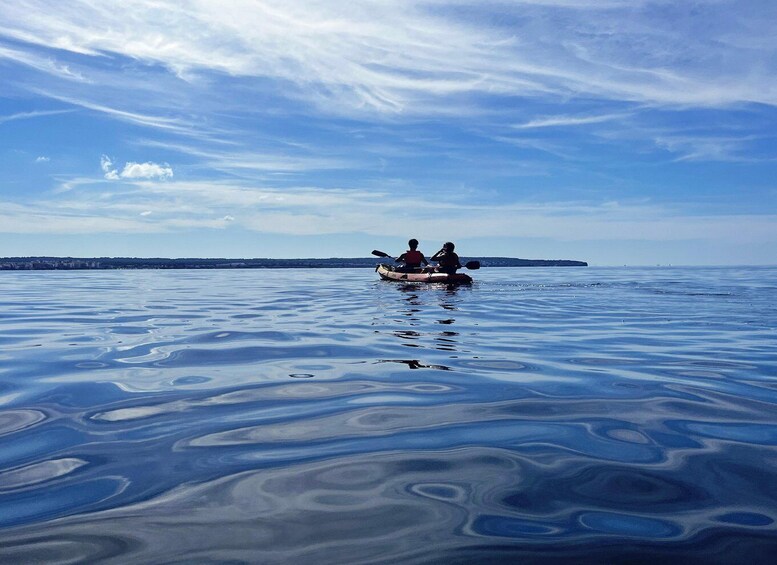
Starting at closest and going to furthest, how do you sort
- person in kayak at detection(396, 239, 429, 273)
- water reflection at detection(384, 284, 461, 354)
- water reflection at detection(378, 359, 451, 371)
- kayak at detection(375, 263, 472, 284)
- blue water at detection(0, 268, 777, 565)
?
blue water at detection(0, 268, 777, 565)
water reflection at detection(378, 359, 451, 371)
water reflection at detection(384, 284, 461, 354)
kayak at detection(375, 263, 472, 284)
person in kayak at detection(396, 239, 429, 273)

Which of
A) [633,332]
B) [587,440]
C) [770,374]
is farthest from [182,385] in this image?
[633,332]

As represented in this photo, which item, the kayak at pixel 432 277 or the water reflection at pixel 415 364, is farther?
the kayak at pixel 432 277

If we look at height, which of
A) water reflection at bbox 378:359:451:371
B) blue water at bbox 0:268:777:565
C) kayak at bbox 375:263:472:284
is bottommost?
blue water at bbox 0:268:777:565

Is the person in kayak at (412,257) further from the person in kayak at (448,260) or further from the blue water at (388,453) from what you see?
the blue water at (388,453)

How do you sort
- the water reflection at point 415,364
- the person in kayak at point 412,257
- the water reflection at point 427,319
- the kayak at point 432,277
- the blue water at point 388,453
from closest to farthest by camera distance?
the blue water at point 388,453 → the water reflection at point 415,364 → the water reflection at point 427,319 → the kayak at point 432,277 → the person in kayak at point 412,257

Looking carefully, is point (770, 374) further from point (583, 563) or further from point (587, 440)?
point (583, 563)

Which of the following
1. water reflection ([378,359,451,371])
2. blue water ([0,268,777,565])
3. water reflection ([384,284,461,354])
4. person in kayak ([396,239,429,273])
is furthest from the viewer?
person in kayak ([396,239,429,273])

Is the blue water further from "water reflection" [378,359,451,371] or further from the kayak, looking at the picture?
the kayak

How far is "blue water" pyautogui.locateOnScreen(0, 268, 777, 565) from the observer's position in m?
2.68

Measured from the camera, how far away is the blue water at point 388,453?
8.78 feet

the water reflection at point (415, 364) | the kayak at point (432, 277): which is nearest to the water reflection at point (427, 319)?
the water reflection at point (415, 364)

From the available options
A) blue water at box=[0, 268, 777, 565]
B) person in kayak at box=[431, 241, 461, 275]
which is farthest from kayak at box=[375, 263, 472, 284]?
blue water at box=[0, 268, 777, 565]

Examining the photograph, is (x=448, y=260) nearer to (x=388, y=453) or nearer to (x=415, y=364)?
(x=415, y=364)

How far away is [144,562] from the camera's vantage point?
8.23 ft
